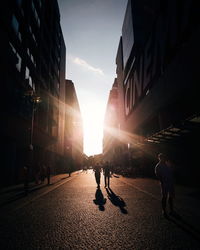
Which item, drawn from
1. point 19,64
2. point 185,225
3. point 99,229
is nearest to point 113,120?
point 19,64

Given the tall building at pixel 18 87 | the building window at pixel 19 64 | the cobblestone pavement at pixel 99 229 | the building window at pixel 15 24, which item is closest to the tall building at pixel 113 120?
the tall building at pixel 18 87

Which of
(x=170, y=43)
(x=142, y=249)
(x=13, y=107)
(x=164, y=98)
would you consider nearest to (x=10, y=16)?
Result: (x=13, y=107)

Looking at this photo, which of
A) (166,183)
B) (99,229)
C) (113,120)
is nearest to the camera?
(99,229)

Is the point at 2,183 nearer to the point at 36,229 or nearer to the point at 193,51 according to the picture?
the point at 36,229

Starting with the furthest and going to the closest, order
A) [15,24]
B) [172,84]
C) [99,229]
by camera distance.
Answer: [172,84] → [15,24] → [99,229]

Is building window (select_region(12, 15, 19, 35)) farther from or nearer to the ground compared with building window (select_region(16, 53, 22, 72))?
farther from the ground

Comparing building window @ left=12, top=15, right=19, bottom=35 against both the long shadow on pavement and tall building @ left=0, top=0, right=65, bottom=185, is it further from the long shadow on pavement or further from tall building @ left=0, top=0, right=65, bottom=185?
the long shadow on pavement

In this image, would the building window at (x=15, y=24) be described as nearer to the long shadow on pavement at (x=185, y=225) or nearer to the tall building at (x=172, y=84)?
the tall building at (x=172, y=84)

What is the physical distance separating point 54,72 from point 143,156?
80.1ft

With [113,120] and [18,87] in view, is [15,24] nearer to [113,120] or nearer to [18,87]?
[18,87]

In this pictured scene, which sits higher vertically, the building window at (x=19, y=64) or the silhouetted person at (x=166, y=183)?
the building window at (x=19, y=64)

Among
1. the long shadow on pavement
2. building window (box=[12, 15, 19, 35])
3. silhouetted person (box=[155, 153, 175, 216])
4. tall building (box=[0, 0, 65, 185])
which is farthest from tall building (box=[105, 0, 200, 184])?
building window (box=[12, 15, 19, 35])

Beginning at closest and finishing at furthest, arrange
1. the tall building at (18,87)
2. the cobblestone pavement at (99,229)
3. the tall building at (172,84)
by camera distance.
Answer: the cobblestone pavement at (99,229) → the tall building at (18,87) → the tall building at (172,84)

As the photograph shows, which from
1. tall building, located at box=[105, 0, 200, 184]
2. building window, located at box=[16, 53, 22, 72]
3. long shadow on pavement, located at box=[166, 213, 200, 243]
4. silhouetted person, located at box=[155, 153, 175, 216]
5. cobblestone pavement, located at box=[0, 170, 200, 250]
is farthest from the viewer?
building window, located at box=[16, 53, 22, 72]
